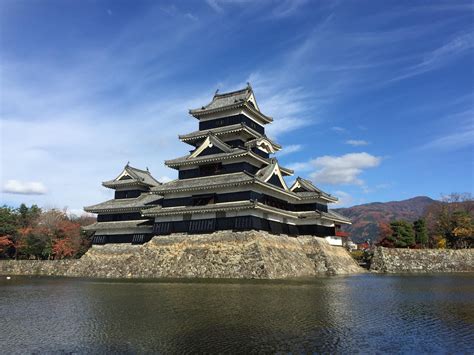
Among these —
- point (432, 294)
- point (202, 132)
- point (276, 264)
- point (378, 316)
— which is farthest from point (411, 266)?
point (378, 316)

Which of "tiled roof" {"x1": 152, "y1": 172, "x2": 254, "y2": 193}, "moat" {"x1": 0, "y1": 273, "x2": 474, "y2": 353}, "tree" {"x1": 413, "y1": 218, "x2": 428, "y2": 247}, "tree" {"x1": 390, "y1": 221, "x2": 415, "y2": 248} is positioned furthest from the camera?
"tree" {"x1": 413, "y1": 218, "x2": 428, "y2": 247}

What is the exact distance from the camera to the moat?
8.90m

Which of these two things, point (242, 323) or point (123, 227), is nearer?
point (242, 323)

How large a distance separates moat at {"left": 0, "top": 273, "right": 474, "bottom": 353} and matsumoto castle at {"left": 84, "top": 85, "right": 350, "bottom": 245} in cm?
1291

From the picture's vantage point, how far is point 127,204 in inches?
1574

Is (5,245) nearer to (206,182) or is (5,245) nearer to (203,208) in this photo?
(206,182)

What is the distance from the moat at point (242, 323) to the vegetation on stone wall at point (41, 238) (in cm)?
3074

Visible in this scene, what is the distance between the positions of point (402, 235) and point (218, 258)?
1087 inches

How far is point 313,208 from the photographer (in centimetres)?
3700

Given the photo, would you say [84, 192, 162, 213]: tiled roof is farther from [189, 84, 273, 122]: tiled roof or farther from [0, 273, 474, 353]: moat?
[0, 273, 474, 353]: moat

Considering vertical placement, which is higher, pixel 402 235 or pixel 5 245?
pixel 402 235

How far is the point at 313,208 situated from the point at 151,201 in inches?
651

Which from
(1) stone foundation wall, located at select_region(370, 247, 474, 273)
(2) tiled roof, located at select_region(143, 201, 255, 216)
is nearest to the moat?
(2) tiled roof, located at select_region(143, 201, 255, 216)

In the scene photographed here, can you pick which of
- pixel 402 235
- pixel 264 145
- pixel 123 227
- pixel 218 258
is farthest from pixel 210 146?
pixel 402 235
